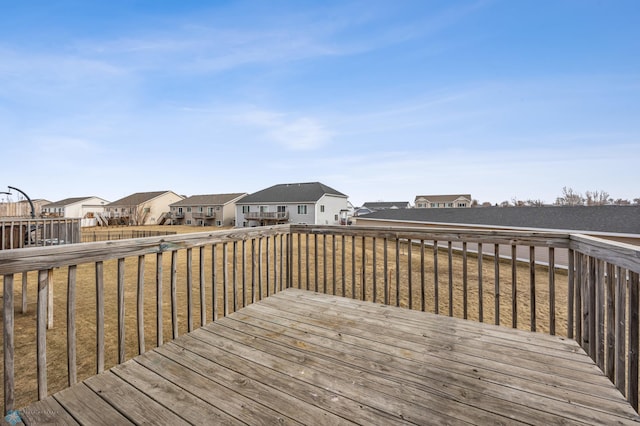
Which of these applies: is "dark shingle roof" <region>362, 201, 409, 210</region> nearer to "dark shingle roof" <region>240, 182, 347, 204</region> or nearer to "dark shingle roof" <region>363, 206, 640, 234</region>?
"dark shingle roof" <region>240, 182, 347, 204</region>

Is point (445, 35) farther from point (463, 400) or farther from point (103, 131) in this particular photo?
point (103, 131)

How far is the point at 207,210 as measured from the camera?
38.5m

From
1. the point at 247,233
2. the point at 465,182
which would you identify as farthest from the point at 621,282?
the point at 465,182

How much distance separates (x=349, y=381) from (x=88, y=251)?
6.14 ft

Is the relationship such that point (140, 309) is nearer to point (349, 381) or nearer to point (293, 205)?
point (349, 381)

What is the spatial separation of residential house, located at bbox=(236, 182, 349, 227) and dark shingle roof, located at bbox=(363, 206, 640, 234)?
45.0ft

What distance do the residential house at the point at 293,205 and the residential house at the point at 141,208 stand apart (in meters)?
16.1

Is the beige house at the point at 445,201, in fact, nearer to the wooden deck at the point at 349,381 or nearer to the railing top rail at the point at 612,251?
the railing top rail at the point at 612,251

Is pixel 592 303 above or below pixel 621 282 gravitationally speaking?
below

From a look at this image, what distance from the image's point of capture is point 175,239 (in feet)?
7.63

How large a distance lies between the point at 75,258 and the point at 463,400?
245 cm

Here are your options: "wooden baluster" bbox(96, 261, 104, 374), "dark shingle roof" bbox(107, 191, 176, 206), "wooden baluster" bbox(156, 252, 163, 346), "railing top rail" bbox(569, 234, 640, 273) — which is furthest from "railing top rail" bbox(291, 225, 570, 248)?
"dark shingle roof" bbox(107, 191, 176, 206)

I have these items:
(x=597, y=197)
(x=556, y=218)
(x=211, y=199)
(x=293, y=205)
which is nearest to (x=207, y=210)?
(x=211, y=199)

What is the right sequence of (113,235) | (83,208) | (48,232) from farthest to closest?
(83,208) < (113,235) < (48,232)
